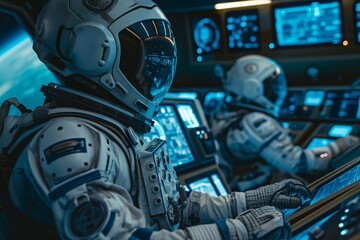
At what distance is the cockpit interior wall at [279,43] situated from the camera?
159 inches

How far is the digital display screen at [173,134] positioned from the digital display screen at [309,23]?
2.02 meters

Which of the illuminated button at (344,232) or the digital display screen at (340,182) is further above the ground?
the digital display screen at (340,182)

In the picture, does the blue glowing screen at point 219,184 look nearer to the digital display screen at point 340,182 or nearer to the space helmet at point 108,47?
the digital display screen at point 340,182

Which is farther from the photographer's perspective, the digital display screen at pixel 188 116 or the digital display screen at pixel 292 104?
the digital display screen at pixel 292 104

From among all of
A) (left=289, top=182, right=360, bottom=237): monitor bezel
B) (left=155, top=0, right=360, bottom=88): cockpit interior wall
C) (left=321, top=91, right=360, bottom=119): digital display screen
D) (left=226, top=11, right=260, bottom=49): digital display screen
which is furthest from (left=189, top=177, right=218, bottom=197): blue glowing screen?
(left=226, top=11, right=260, bottom=49): digital display screen

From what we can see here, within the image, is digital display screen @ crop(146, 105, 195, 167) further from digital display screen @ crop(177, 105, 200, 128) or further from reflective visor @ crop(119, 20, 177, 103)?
reflective visor @ crop(119, 20, 177, 103)

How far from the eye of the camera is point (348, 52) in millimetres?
4082

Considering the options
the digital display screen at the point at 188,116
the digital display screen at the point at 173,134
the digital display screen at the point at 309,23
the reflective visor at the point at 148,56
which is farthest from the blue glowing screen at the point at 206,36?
the reflective visor at the point at 148,56

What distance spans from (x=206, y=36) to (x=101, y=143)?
11.9 feet

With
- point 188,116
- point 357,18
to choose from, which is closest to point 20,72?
point 188,116

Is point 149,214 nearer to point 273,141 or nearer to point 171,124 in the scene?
point 171,124

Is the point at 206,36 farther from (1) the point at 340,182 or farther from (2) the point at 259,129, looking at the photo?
(1) the point at 340,182

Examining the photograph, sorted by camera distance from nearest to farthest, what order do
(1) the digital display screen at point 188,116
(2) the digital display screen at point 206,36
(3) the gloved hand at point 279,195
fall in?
(3) the gloved hand at point 279,195 < (1) the digital display screen at point 188,116 < (2) the digital display screen at point 206,36

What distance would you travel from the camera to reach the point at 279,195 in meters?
1.60
